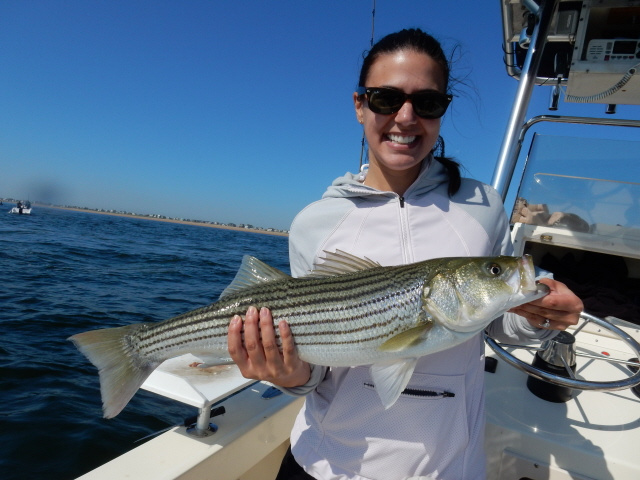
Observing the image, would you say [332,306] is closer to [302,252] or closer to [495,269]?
[302,252]

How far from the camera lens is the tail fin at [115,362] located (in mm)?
2722

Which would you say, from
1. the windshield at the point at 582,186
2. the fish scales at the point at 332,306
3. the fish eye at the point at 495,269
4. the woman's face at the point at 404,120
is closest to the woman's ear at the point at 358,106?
the woman's face at the point at 404,120

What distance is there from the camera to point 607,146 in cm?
478

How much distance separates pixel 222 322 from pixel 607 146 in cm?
476

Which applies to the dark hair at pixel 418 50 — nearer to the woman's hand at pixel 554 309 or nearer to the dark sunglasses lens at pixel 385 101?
the dark sunglasses lens at pixel 385 101

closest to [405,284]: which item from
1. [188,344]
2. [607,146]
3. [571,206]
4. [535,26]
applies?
[188,344]

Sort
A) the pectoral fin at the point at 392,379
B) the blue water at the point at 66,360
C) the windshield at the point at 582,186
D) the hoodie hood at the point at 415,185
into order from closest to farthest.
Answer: the pectoral fin at the point at 392,379 < the hoodie hood at the point at 415,185 < the windshield at the point at 582,186 < the blue water at the point at 66,360

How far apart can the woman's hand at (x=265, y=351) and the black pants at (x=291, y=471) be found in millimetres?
509

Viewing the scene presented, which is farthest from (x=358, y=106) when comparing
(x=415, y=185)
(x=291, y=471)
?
(x=291, y=471)

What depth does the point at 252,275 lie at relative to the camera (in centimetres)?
287

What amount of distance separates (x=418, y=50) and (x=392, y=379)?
1.94m

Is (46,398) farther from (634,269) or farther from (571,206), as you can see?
(634,269)

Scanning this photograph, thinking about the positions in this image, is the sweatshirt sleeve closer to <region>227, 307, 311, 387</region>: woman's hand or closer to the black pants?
<region>227, 307, 311, 387</region>: woman's hand

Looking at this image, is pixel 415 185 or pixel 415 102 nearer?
pixel 415 102
